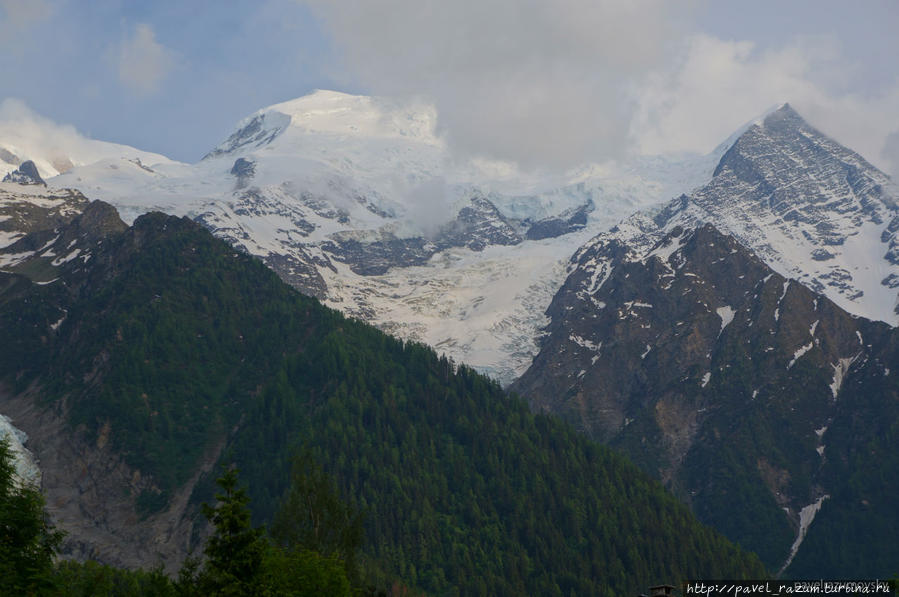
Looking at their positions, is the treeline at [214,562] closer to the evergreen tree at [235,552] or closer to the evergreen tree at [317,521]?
the evergreen tree at [235,552]

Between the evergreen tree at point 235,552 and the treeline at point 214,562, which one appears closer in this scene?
the evergreen tree at point 235,552

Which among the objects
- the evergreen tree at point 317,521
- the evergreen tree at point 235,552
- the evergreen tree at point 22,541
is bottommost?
the evergreen tree at point 22,541

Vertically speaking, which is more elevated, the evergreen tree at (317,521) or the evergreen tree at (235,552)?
the evergreen tree at (317,521)

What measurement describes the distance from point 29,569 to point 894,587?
5910cm

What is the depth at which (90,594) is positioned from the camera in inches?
3396

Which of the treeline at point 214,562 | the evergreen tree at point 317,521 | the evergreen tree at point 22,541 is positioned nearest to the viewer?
the treeline at point 214,562

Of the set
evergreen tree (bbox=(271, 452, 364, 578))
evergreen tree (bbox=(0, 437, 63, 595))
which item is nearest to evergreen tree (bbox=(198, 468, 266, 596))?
evergreen tree (bbox=(0, 437, 63, 595))

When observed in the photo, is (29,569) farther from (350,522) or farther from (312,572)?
(350,522)

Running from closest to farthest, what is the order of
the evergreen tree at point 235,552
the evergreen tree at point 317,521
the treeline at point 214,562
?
the evergreen tree at point 235,552
the treeline at point 214,562
the evergreen tree at point 317,521

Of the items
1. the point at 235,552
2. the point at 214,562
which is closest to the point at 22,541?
the point at 214,562

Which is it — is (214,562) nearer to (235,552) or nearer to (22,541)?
(235,552)

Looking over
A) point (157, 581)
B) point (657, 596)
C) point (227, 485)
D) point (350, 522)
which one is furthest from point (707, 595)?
point (227, 485)

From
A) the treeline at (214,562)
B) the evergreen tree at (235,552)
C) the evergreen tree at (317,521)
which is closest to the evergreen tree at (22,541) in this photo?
the treeline at (214,562)

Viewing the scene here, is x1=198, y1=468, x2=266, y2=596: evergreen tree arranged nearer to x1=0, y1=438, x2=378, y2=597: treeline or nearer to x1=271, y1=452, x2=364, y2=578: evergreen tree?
x1=0, y1=438, x2=378, y2=597: treeline
